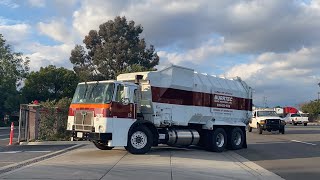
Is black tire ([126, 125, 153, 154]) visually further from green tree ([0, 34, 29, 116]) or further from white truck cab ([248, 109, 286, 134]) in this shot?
green tree ([0, 34, 29, 116])

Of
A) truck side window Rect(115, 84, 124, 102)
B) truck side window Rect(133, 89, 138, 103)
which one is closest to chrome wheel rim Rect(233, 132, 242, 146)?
truck side window Rect(133, 89, 138, 103)

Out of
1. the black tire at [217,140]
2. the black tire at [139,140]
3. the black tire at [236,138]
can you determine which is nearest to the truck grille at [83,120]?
the black tire at [139,140]

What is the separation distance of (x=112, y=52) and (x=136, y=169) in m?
51.7

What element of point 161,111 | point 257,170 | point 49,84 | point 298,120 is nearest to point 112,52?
point 49,84

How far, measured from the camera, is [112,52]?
63.5m

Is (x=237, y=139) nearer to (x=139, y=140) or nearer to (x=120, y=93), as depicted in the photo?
(x=139, y=140)

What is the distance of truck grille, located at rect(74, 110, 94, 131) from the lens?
54.1 feet

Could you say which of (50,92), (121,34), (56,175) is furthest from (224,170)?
(121,34)

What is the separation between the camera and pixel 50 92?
58.4 metres

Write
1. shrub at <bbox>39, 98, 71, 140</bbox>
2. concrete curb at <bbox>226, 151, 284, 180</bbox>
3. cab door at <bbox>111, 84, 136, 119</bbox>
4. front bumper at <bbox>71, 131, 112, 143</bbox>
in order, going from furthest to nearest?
1. shrub at <bbox>39, 98, 71, 140</bbox>
2. cab door at <bbox>111, 84, 136, 119</bbox>
3. front bumper at <bbox>71, 131, 112, 143</bbox>
4. concrete curb at <bbox>226, 151, 284, 180</bbox>

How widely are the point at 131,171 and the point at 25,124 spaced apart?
12.6 metres

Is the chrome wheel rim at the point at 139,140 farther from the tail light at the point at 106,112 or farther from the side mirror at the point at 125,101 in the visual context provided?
the tail light at the point at 106,112

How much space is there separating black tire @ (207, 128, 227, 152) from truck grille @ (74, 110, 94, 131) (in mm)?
6329

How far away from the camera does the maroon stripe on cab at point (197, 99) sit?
18.3 meters
